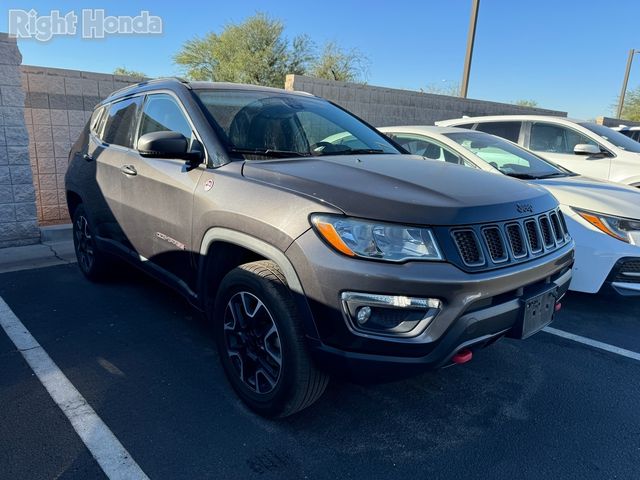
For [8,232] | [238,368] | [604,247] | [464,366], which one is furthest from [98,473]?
[8,232]

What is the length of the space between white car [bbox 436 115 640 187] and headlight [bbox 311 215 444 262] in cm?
545

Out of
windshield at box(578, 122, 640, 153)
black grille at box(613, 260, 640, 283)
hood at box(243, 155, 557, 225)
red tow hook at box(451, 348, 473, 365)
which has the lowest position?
black grille at box(613, 260, 640, 283)

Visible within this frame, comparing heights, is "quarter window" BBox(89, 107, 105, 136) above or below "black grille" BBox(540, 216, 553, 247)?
above

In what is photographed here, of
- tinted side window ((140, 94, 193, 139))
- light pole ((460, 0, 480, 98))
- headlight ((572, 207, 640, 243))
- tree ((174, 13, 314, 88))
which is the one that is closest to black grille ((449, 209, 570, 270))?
headlight ((572, 207, 640, 243))

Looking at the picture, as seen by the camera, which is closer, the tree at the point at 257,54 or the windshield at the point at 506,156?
the windshield at the point at 506,156

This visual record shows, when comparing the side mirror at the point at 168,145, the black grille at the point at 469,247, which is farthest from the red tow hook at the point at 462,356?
the side mirror at the point at 168,145

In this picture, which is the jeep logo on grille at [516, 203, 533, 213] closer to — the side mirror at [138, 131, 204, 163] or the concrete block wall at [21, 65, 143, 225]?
the side mirror at [138, 131, 204, 163]

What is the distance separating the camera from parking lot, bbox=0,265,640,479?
2250 mm

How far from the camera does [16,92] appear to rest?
216 inches

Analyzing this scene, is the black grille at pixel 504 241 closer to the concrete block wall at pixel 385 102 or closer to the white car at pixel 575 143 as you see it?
the white car at pixel 575 143

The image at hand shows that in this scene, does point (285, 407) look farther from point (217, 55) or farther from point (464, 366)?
point (217, 55)

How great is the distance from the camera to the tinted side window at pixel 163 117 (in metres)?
3.12

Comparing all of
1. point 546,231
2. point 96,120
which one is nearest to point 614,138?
point 546,231

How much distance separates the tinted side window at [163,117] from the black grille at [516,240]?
198cm
